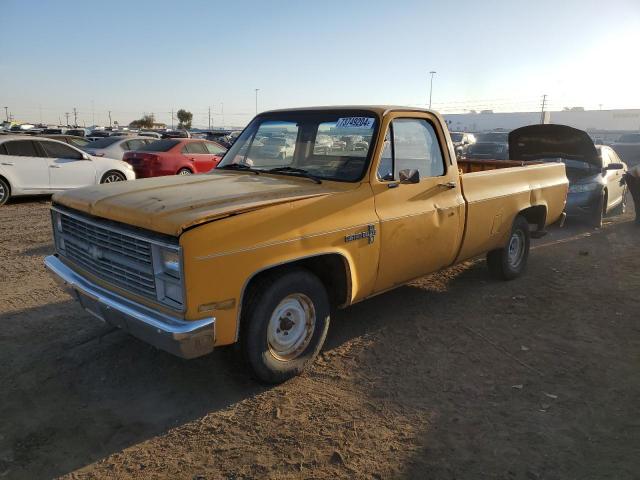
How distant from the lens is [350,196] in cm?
379

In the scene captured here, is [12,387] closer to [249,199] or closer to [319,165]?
[249,199]

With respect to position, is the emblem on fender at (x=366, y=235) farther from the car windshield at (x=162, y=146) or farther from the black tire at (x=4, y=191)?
the car windshield at (x=162, y=146)

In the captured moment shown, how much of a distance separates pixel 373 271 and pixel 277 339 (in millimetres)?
952

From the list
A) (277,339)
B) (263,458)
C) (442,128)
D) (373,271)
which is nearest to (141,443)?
(263,458)

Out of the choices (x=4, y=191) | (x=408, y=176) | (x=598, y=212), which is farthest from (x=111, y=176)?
(x=598, y=212)

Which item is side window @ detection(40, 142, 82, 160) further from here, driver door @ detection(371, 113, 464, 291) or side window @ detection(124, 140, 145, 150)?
driver door @ detection(371, 113, 464, 291)

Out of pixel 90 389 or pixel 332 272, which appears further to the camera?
pixel 332 272

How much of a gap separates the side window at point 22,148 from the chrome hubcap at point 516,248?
1030 centimetres

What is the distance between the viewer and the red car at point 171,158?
1318 centimetres

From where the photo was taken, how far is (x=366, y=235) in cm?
385

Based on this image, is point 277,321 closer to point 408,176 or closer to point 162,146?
point 408,176

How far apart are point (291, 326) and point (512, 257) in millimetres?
3812

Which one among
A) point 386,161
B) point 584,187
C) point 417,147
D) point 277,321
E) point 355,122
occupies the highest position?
point 355,122

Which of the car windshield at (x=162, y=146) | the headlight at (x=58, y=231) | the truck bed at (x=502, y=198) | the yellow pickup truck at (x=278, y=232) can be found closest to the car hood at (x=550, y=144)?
the truck bed at (x=502, y=198)
